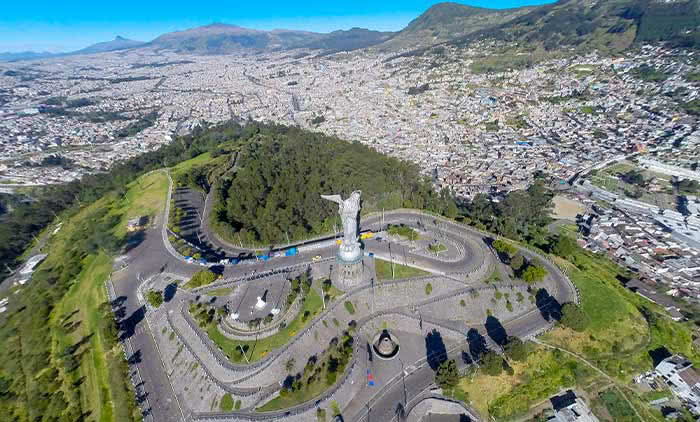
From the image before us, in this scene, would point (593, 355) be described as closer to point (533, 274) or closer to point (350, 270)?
point (533, 274)

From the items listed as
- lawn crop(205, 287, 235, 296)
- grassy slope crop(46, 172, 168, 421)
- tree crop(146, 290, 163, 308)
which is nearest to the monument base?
lawn crop(205, 287, 235, 296)

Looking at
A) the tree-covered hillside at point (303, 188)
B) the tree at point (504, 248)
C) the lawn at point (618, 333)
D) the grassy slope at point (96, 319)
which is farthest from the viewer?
the tree-covered hillside at point (303, 188)

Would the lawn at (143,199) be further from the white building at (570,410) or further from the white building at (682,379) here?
the white building at (682,379)

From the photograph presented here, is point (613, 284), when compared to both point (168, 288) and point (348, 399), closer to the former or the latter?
point (348, 399)

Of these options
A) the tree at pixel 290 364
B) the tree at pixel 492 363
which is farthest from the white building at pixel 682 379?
the tree at pixel 290 364

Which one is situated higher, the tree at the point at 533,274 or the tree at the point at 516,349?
the tree at the point at 533,274

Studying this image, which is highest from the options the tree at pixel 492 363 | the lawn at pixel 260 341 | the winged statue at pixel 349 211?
the winged statue at pixel 349 211
